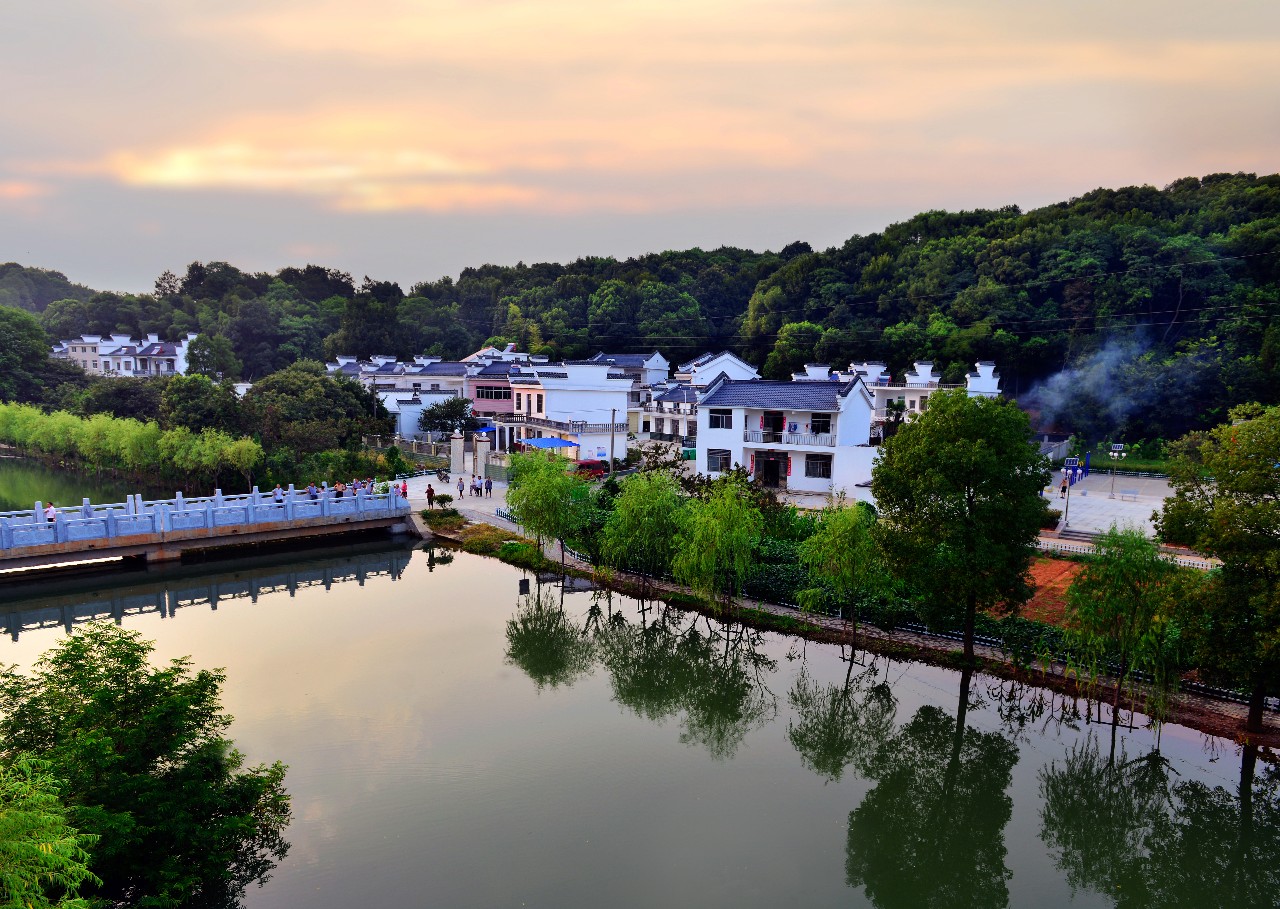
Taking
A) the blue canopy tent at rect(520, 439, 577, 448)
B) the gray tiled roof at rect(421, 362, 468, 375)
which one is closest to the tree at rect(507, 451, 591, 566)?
the blue canopy tent at rect(520, 439, 577, 448)

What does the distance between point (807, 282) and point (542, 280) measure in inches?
1065

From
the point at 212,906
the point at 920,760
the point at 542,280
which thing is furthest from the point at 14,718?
the point at 542,280

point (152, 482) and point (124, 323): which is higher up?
point (124, 323)

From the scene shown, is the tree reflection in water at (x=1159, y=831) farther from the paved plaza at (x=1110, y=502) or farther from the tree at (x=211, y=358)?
the tree at (x=211, y=358)

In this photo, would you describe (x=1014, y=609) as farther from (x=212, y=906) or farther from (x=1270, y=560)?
(x=212, y=906)

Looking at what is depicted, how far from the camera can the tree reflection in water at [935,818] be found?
9.74 metres

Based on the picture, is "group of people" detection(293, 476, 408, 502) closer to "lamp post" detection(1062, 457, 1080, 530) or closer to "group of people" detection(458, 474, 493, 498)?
"group of people" detection(458, 474, 493, 498)

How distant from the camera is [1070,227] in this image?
49781 millimetres

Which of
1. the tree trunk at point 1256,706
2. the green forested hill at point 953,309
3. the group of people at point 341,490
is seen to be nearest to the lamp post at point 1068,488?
the tree trunk at point 1256,706

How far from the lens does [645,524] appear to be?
18.6 metres

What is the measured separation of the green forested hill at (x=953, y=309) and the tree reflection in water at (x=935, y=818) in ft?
104

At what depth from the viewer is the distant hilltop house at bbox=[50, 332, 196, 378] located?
62.6 meters

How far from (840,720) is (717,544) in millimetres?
4256

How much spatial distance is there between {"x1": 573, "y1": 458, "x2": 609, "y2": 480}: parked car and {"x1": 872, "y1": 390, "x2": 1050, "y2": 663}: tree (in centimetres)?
1787
